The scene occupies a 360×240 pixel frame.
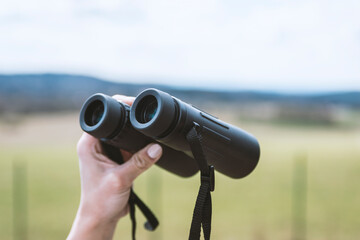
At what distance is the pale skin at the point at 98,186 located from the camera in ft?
4.30

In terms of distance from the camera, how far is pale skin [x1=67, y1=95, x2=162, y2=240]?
131cm

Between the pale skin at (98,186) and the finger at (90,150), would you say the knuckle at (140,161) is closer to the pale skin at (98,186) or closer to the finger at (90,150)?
the pale skin at (98,186)

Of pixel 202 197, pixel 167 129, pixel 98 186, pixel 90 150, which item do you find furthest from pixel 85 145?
pixel 202 197

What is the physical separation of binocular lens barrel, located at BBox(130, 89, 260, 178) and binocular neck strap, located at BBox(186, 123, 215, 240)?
62mm

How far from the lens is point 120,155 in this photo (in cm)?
141

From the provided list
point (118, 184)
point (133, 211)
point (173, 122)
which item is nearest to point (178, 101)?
point (173, 122)

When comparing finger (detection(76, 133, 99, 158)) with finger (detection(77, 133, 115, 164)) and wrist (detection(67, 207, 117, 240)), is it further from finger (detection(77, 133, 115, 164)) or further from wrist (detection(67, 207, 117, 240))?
wrist (detection(67, 207, 117, 240))

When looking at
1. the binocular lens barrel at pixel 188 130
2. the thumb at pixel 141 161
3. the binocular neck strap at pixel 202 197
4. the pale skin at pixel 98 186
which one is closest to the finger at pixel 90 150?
the pale skin at pixel 98 186

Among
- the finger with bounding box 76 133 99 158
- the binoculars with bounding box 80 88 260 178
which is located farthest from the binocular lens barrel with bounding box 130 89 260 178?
the finger with bounding box 76 133 99 158

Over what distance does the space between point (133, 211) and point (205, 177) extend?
0.53 metres

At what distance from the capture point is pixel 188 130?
3.68 feet

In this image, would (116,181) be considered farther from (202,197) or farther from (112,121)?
(202,197)

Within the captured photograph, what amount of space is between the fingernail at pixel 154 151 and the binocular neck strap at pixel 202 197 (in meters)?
0.23

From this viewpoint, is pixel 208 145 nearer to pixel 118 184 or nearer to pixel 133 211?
pixel 118 184
